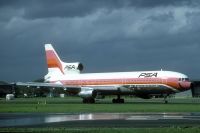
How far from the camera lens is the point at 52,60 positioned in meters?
105

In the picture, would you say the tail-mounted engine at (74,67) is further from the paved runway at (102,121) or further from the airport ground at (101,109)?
the paved runway at (102,121)

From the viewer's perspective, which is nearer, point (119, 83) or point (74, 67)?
point (119, 83)

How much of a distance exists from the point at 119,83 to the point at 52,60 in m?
26.0

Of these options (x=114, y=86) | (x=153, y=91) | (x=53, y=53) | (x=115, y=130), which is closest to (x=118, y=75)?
(x=114, y=86)

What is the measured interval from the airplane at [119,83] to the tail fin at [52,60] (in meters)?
2.84

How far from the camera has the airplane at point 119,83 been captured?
78.6 meters

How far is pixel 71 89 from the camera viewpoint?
90.6 m

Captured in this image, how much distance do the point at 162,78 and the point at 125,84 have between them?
22.7 feet

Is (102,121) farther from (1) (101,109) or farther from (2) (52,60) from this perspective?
(2) (52,60)

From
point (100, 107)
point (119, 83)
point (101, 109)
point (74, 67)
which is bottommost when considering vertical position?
point (101, 109)

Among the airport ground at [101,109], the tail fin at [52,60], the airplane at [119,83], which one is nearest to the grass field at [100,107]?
the airport ground at [101,109]

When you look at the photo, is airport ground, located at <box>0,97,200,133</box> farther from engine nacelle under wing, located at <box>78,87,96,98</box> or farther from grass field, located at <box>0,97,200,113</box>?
engine nacelle under wing, located at <box>78,87,96,98</box>

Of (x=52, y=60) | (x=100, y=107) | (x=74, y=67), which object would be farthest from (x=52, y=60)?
(x=100, y=107)

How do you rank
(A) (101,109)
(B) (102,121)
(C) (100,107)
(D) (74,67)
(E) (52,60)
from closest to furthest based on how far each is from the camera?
(B) (102,121)
(A) (101,109)
(C) (100,107)
(D) (74,67)
(E) (52,60)
